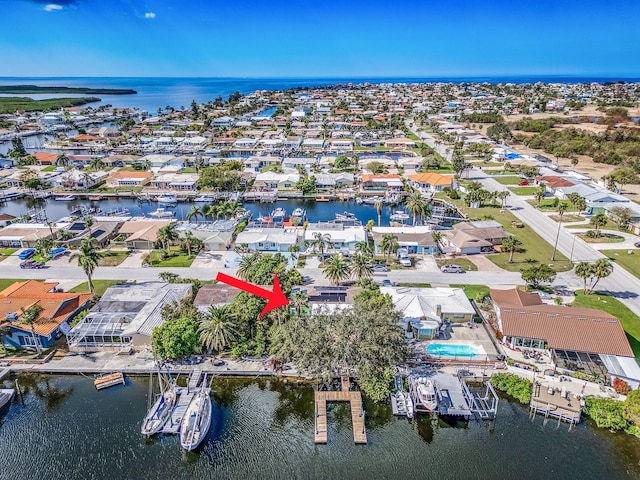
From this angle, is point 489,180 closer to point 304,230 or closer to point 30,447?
point 304,230

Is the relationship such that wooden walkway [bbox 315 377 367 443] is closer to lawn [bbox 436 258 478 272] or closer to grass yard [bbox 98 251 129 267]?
lawn [bbox 436 258 478 272]

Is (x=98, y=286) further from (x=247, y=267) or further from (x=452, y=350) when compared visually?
(x=452, y=350)

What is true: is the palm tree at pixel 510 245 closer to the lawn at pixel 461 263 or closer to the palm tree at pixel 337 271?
the lawn at pixel 461 263

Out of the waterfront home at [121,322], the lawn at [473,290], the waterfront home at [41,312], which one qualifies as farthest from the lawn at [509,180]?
the waterfront home at [41,312]

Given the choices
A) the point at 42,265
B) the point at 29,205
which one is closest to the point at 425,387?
the point at 42,265

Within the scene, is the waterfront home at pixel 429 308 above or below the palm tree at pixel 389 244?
below

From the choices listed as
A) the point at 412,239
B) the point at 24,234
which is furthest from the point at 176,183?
the point at 412,239
